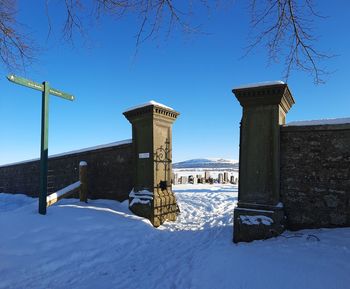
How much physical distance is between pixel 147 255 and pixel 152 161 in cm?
312

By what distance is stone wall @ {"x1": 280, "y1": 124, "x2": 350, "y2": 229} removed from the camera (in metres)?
5.74

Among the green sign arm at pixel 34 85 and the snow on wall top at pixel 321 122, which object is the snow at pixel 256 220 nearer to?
the snow on wall top at pixel 321 122

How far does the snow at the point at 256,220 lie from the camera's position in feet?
20.2

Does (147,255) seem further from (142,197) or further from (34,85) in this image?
(34,85)

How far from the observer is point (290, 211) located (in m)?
6.19

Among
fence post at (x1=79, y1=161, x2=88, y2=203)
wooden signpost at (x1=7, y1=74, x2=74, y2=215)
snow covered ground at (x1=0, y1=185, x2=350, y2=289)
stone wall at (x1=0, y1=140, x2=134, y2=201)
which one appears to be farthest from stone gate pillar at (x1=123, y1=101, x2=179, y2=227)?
wooden signpost at (x1=7, y1=74, x2=74, y2=215)

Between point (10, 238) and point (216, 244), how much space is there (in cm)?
403

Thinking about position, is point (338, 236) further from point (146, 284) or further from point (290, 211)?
point (146, 284)

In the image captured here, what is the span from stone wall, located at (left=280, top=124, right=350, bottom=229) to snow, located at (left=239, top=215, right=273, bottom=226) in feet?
1.47

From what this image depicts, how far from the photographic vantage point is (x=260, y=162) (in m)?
6.43

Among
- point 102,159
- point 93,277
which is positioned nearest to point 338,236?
point 93,277

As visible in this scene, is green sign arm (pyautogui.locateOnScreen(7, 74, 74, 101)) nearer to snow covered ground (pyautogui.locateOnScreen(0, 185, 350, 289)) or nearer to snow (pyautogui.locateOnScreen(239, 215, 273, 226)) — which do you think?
snow covered ground (pyautogui.locateOnScreen(0, 185, 350, 289))

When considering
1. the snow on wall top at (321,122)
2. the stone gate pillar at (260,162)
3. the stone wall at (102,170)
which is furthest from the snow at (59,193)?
the snow on wall top at (321,122)

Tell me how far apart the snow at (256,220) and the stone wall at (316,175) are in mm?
448
